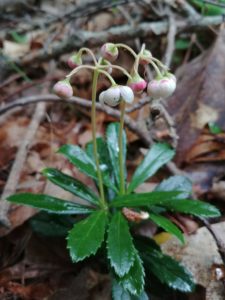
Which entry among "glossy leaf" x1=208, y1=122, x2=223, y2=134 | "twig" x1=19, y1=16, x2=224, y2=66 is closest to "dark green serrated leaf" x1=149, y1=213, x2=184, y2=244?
"glossy leaf" x1=208, y1=122, x2=223, y2=134

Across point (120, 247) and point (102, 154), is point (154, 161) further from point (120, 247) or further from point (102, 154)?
point (120, 247)

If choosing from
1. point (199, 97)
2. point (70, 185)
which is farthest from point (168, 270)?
point (199, 97)

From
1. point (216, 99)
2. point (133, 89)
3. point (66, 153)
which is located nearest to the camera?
point (133, 89)

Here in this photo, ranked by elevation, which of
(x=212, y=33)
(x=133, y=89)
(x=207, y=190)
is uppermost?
(x=133, y=89)

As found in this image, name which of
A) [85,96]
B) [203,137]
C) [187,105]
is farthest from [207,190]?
[85,96]

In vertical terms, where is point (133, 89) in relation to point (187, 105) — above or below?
above

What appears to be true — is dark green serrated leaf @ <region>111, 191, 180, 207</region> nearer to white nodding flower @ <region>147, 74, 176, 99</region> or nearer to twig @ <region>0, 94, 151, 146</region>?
white nodding flower @ <region>147, 74, 176, 99</region>

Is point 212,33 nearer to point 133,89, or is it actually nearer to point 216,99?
point 216,99

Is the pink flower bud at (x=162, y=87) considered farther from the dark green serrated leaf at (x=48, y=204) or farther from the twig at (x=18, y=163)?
the twig at (x=18, y=163)
